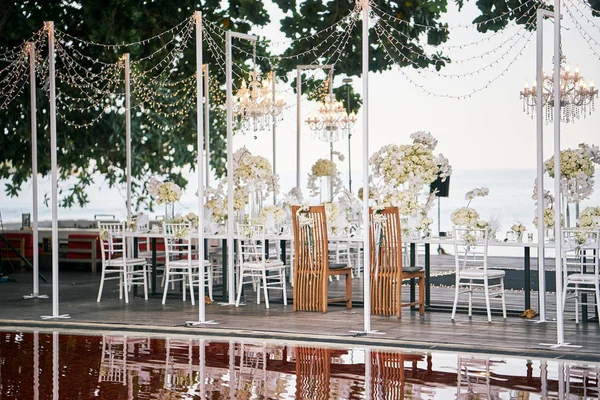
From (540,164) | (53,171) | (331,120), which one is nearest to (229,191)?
(53,171)

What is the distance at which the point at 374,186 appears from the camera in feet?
36.6

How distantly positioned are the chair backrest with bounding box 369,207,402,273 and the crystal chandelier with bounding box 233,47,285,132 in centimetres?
534

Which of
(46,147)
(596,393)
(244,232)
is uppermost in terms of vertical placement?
(46,147)

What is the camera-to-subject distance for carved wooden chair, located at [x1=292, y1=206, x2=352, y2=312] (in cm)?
1056

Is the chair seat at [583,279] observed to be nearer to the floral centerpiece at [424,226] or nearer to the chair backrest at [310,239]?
the floral centerpiece at [424,226]

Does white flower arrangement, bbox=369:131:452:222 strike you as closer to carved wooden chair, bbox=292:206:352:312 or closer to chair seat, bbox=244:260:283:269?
carved wooden chair, bbox=292:206:352:312

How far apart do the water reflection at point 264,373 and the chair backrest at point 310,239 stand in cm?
194

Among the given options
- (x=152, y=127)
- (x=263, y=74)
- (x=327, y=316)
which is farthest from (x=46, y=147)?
(x=327, y=316)

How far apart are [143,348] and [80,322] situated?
1748 millimetres

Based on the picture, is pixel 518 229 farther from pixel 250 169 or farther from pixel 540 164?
pixel 250 169

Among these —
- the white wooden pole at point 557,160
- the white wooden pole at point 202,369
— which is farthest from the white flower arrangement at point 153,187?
the white wooden pole at point 557,160

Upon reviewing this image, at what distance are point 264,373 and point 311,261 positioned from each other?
338cm

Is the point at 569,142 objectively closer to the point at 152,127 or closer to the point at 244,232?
the point at 152,127

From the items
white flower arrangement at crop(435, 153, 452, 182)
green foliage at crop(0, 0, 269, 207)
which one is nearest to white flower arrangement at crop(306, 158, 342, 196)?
green foliage at crop(0, 0, 269, 207)
